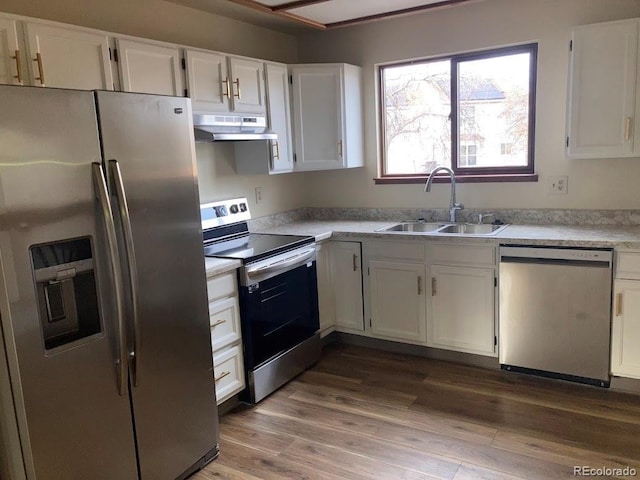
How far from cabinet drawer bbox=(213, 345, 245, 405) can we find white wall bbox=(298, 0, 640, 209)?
1832mm

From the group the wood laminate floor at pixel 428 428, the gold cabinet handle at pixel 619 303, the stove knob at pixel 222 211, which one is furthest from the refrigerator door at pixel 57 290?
the gold cabinet handle at pixel 619 303

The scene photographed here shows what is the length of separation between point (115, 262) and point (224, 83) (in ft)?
5.19

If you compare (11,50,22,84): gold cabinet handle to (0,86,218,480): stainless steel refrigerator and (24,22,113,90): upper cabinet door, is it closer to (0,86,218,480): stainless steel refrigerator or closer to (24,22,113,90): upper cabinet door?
(24,22,113,90): upper cabinet door

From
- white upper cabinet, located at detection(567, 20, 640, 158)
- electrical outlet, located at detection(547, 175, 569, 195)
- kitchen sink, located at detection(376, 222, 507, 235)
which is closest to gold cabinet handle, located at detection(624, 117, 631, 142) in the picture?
white upper cabinet, located at detection(567, 20, 640, 158)

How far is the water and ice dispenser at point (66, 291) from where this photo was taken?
1.73 metres

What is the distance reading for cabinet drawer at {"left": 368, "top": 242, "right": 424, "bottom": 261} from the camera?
3348 mm

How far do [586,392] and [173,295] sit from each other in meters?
2.34

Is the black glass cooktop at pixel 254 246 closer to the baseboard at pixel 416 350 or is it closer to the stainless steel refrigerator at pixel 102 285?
the stainless steel refrigerator at pixel 102 285

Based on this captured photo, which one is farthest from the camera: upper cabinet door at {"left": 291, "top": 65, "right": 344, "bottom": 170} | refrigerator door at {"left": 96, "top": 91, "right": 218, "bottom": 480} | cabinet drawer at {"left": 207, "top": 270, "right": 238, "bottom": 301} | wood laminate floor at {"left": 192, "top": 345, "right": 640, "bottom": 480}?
upper cabinet door at {"left": 291, "top": 65, "right": 344, "bottom": 170}

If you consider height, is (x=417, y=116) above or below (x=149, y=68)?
below

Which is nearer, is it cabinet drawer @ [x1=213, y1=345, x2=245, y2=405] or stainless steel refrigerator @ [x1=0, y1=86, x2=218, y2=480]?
stainless steel refrigerator @ [x1=0, y1=86, x2=218, y2=480]

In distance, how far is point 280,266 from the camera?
3.04 m

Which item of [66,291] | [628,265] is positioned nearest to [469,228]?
[628,265]

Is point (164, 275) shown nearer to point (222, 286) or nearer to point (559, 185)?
point (222, 286)
